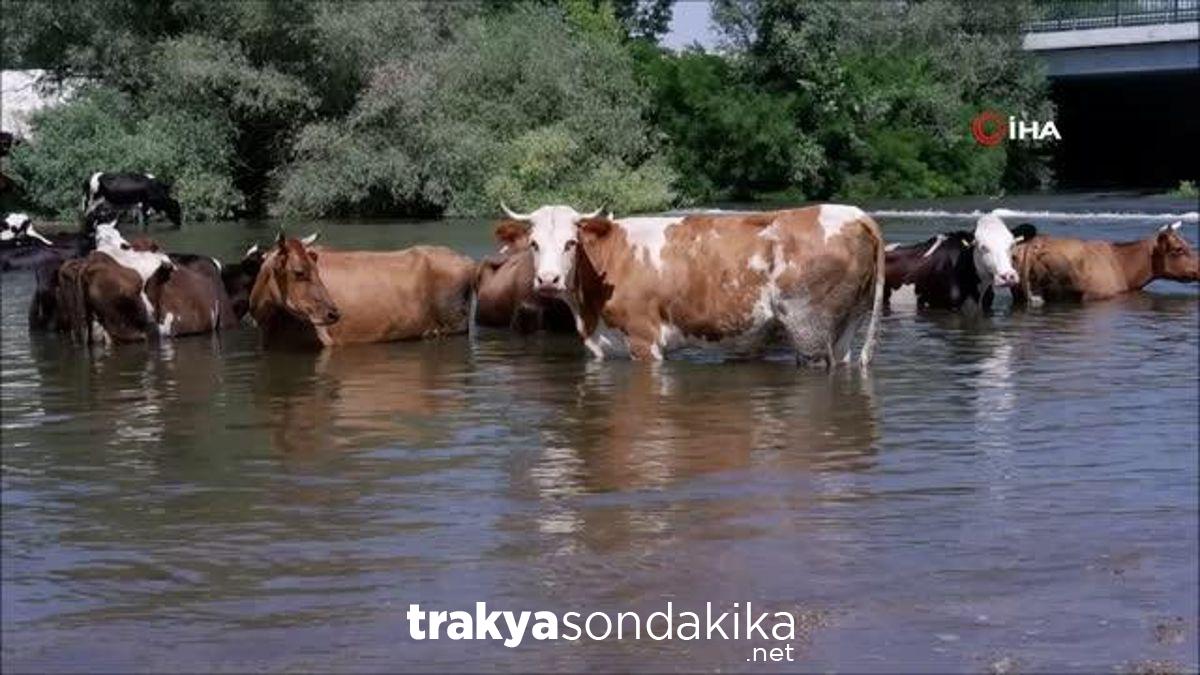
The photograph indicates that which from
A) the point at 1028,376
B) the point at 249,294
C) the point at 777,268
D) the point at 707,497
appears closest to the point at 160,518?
the point at 707,497

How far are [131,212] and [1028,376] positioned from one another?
3011cm

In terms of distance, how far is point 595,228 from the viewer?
16312 millimetres

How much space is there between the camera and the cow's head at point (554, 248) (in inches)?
636

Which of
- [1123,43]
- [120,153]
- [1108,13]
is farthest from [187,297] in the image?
[1108,13]

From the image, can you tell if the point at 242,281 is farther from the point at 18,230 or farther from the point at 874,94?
the point at 874,94

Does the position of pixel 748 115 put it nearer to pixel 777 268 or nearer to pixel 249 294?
pixel 249 294

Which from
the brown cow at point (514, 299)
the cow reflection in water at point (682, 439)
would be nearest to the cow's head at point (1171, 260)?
the brown cow at point (514, 299)

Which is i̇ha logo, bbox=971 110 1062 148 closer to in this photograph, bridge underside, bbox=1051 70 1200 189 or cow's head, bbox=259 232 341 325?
bridge underside, bbox=1051 70 1200 189

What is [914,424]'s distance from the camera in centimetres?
1348

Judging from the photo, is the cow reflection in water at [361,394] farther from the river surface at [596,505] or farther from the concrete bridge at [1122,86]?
the concrete bridge at [1122,86]

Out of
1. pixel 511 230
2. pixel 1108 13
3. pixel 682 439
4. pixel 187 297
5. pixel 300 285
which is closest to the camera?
pixel 682 439

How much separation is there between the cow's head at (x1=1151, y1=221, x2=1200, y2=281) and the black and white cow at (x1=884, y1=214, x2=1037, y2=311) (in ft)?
7.96

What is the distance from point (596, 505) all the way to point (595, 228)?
5796 mm

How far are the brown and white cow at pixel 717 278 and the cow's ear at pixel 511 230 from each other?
115 centimetres
